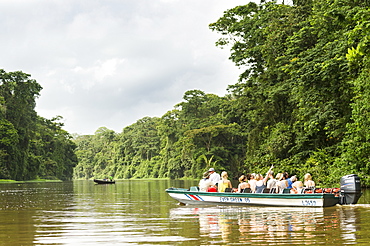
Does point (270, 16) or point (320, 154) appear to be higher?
point (270, 16)

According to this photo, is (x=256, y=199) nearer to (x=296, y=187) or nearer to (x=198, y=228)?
(x=296, y=187)

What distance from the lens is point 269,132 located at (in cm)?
3559

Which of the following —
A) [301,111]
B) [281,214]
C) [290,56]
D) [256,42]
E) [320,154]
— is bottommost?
[281,214]

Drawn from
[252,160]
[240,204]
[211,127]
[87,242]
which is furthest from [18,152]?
[87,242]

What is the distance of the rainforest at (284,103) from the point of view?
22266mm

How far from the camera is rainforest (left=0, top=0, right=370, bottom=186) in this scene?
73.0ft

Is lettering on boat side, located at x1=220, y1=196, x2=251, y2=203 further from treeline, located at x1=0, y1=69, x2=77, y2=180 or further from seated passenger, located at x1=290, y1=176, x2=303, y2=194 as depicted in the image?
treeline, located at x1=0, y1=69, x2=77, y2=180

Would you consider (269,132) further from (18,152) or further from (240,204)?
(18,152)

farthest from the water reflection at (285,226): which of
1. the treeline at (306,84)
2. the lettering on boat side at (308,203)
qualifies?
the treeline at (306,84)

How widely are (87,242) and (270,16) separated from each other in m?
27.0

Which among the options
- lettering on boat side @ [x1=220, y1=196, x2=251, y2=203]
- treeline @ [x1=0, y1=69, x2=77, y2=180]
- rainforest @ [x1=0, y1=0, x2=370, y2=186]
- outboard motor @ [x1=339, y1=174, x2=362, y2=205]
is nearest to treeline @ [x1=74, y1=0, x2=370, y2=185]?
rainforest @ [x1=0, y1=0, x2=370, y2=186]

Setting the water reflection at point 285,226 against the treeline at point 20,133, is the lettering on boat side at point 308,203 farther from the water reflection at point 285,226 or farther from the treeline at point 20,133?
the treeline at point 20,133

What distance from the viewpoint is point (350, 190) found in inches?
605

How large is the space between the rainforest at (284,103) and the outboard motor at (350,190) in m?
4.06
